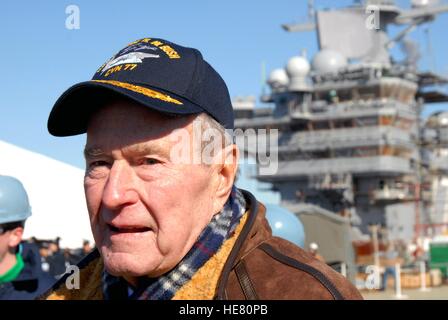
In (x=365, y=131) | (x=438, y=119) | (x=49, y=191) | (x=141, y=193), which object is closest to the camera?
(x=141, y=193)

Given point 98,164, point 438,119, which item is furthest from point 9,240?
point 438,119

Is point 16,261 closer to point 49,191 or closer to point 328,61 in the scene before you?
point 49,191

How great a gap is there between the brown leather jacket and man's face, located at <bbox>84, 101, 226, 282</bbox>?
0.14m

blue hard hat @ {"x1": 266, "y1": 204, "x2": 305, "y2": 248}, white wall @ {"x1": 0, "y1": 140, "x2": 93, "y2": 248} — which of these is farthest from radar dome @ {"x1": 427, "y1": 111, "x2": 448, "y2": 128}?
blue hard hat @ {"x1": 266, "y1": 204, "x2": 305, "y2": 248}

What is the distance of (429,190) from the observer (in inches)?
2035

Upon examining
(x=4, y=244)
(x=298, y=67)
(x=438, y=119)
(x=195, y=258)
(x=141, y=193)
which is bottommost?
(x=4, y=244)

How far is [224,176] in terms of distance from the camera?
1.88 m

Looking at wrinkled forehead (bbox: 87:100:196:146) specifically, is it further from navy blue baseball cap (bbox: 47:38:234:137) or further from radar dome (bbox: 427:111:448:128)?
radar dome (bbox: 427:111:448:128)

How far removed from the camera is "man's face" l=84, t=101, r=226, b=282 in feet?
5.48

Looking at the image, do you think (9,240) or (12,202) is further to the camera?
(12,202)

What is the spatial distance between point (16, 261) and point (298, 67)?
45146 millimetres
